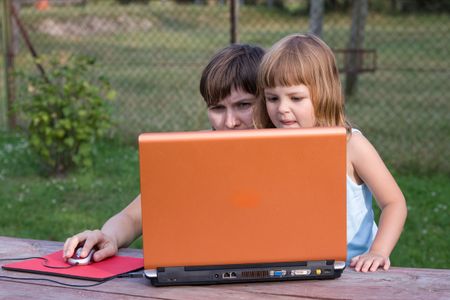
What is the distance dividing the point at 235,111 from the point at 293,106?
344mm

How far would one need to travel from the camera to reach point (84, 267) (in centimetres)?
237

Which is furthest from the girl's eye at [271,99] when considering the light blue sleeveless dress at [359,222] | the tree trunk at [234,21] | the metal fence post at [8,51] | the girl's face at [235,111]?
the metal fence post at [8,51]

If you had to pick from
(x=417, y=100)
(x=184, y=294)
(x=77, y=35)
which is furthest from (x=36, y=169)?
(x=417, y=100)

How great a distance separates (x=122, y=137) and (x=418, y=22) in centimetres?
478

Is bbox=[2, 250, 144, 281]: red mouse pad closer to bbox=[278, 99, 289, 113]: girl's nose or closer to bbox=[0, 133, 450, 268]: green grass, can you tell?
bbox=[278, 99, 289, 113]: girl's nose

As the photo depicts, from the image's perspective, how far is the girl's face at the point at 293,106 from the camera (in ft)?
8.03

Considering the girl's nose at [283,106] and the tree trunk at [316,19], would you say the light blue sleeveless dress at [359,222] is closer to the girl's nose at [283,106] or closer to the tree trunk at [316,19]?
the girl's nose at [283,106]

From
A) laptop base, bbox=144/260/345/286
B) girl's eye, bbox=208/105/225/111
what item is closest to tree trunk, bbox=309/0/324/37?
girl's eye, bbox=208/105/225/111

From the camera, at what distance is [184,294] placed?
2.07 meters

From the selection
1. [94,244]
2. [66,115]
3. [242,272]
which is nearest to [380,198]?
[242,272]

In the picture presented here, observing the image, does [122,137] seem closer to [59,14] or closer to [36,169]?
[36,169]

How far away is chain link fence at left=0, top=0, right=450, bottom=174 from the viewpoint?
26.0ft

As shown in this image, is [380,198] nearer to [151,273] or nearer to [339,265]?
[339,265]

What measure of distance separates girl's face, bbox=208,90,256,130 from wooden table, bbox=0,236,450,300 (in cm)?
70
